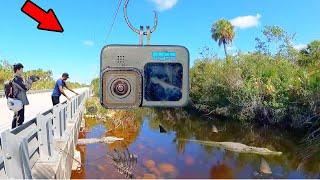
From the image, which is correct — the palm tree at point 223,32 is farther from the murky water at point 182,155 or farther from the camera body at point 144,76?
the camera body at point 144,76

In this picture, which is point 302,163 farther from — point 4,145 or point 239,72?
point 4,145

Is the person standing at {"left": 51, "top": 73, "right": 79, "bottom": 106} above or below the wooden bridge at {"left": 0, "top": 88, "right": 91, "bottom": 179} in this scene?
above

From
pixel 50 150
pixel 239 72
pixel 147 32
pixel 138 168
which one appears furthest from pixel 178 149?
pixel 147 32

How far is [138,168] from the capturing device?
16031mm

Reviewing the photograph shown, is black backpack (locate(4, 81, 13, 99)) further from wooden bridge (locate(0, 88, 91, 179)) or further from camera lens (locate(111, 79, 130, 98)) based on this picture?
camera lens (locate(111, 79, 130, 98))

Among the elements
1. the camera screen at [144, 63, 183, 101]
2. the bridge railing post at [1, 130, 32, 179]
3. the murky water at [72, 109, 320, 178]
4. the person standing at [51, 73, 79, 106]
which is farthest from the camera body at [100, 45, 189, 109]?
the murky water at [72, 109, 320, 178]

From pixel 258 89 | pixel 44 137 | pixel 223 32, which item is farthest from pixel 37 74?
pixel 44 137

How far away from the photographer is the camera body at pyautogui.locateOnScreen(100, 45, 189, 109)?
245 centimetres

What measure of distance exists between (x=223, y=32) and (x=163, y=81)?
5558cm

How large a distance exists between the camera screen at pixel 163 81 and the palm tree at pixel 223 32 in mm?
55541

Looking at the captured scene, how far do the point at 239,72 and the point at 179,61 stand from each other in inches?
1124

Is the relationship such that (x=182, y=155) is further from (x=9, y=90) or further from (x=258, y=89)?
(x=9, y=90)

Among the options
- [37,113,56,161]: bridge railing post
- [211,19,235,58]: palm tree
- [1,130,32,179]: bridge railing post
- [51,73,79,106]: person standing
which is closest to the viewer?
[1,130,32,179]: bridge railing post

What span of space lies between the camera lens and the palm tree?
55.6 m
